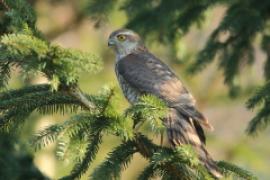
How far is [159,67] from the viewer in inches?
208

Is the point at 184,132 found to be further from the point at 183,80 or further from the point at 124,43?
the point at 183,80

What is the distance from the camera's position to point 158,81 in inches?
199

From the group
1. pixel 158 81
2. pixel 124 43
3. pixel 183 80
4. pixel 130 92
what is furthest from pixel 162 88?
pixel 183 80

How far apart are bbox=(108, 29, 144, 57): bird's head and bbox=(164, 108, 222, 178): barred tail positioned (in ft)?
6.58

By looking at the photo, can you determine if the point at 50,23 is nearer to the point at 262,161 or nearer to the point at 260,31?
the point at 262,161

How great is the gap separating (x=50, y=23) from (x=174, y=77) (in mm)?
6905

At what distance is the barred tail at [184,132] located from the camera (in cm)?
408

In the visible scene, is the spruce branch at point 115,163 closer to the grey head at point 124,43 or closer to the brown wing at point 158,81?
the brown wing at point 158,81

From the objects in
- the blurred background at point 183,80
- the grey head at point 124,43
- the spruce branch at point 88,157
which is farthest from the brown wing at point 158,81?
the blurred background at point 183,80

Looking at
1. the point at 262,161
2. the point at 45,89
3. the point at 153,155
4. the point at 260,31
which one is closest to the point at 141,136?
the point at 153,155

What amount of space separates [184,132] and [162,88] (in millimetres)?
720

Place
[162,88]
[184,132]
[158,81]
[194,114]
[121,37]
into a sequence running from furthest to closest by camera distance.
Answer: [121,37] → [158,81] → [162,88] → [194,114] → [184,132]

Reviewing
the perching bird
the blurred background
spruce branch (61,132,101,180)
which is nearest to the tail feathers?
the perching bird

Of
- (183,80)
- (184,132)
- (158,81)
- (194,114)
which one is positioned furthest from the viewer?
(183,80)
